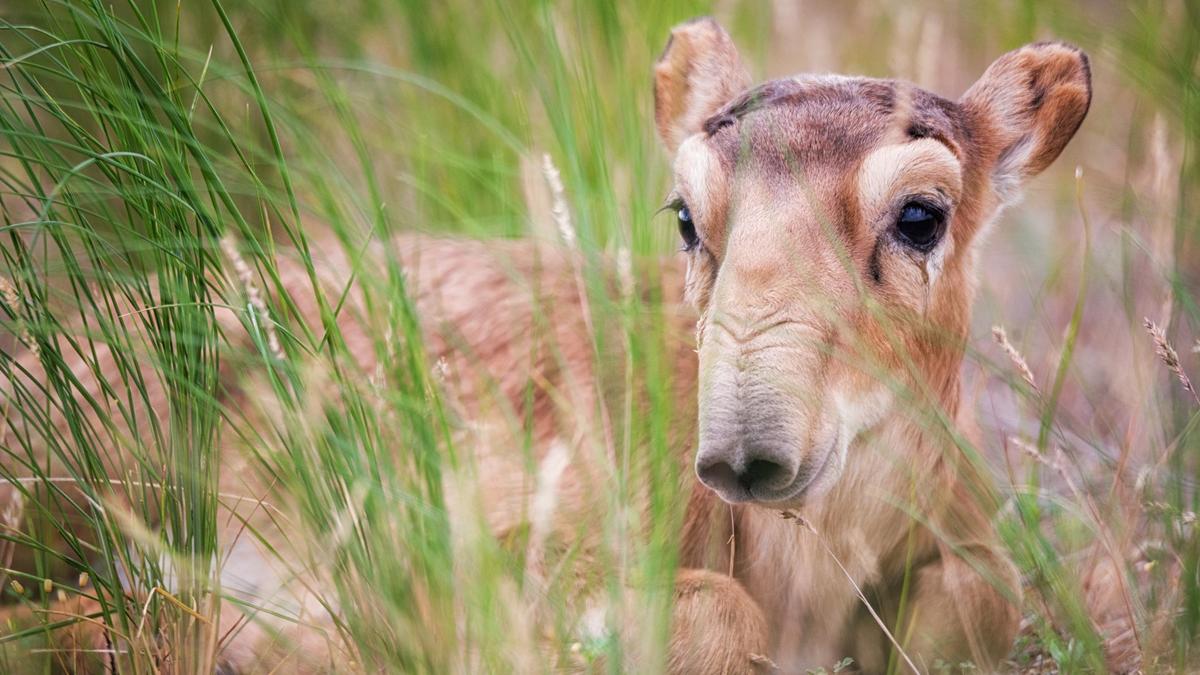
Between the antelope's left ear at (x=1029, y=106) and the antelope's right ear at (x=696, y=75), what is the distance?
70 centimetres

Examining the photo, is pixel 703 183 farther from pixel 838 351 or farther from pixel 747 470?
pixel 747 470

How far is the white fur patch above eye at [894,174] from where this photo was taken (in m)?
2.73

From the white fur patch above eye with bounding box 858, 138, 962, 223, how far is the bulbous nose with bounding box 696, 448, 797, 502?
2.35 ft

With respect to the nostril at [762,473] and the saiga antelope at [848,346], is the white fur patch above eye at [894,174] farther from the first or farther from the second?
the nostril at [762,473]

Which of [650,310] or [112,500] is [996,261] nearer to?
[650,310]

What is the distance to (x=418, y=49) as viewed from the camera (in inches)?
192

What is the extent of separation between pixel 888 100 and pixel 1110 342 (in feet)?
8.27

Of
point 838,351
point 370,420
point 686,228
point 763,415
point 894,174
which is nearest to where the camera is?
point 763,415

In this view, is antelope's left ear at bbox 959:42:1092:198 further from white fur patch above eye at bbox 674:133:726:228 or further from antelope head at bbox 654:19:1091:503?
white fur patch above eye at bbox 674:133:726:228

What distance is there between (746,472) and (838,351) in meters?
0.41

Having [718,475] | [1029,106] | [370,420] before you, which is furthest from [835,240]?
[370,420]

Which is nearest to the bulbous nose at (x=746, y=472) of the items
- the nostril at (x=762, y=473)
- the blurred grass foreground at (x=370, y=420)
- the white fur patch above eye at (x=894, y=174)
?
the nostril at (x=762, y=473)

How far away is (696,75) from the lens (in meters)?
3.53

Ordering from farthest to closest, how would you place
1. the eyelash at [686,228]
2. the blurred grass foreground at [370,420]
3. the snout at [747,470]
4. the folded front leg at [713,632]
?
the eyelash at [686,228] → the folded front leg at [713,632] → the blurred grass foreground at [370,420] → the snout at [747,470]
